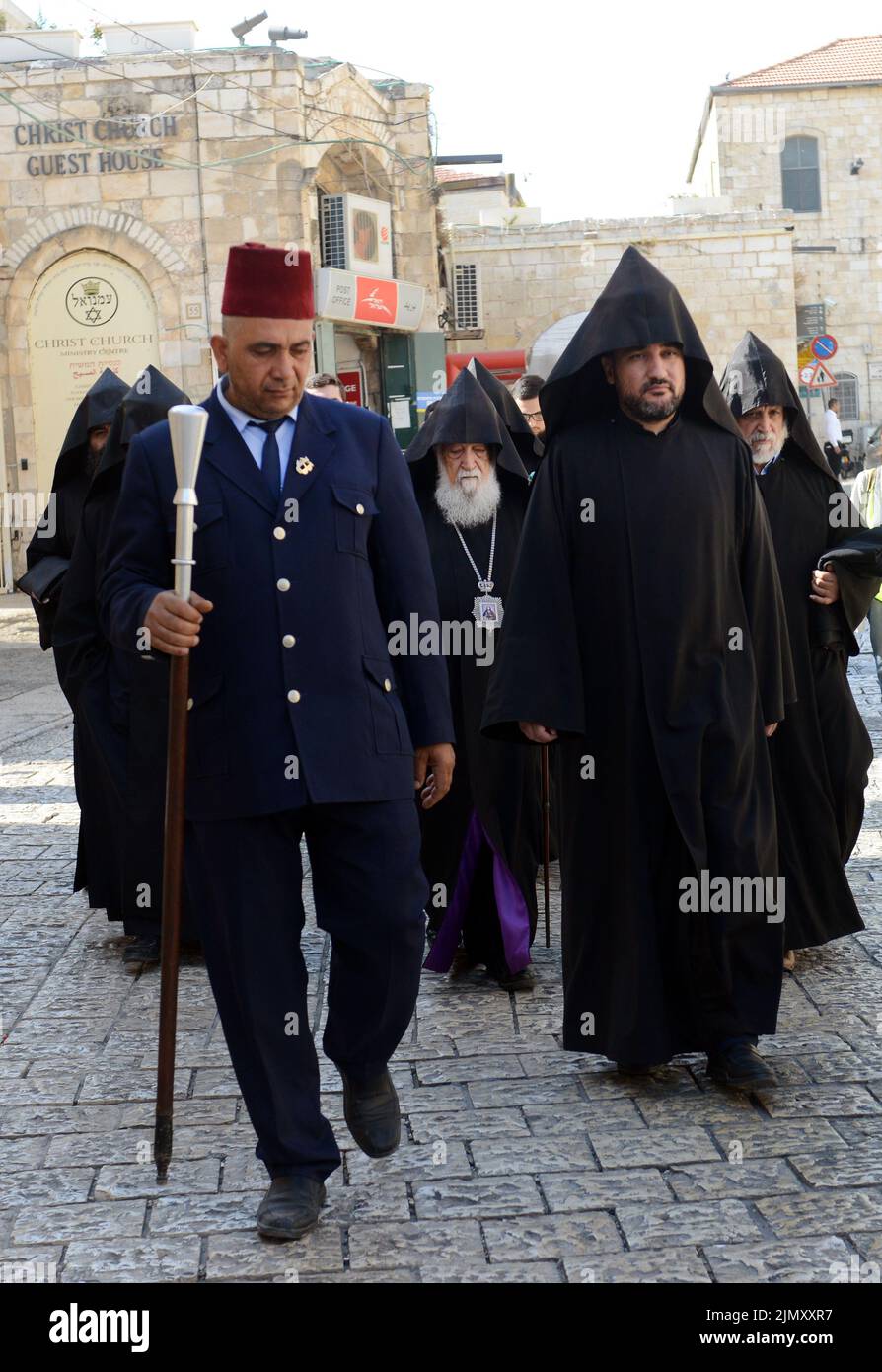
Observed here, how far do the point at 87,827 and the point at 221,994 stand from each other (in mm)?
2901

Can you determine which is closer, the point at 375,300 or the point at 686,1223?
the point at 686,1223

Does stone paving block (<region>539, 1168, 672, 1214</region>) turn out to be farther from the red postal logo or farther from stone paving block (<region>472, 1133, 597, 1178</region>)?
the red postal logo

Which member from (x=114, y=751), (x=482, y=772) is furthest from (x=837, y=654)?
(x=114, y=751)

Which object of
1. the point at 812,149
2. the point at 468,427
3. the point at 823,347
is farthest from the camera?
the point at 812,149

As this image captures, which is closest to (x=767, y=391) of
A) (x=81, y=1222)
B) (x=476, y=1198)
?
(x=476, y=1198)

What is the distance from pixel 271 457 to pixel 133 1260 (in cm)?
178

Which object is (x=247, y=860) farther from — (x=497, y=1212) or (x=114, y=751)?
(x=114, y=751)

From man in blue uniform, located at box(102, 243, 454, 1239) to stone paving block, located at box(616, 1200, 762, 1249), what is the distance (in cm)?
68

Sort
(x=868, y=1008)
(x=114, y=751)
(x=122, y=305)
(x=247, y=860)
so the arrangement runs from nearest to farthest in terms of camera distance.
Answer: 1. (x=247, y=860)
2. (x=868, y=1008)
3. (x=114, y=751)
4. (x=122, y=305)

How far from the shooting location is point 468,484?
625 centimetres

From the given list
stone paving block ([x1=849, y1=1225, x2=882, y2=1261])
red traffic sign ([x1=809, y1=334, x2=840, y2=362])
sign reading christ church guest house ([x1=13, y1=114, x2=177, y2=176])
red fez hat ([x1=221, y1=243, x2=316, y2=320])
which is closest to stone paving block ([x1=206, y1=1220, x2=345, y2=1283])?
stone paving block ([x1=849, y1=1225, x2=882, y2=1261])

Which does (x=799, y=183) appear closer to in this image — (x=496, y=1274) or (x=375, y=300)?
(x=375, y=300)

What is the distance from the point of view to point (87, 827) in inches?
257

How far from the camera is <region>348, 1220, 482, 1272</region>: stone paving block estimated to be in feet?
11.5
